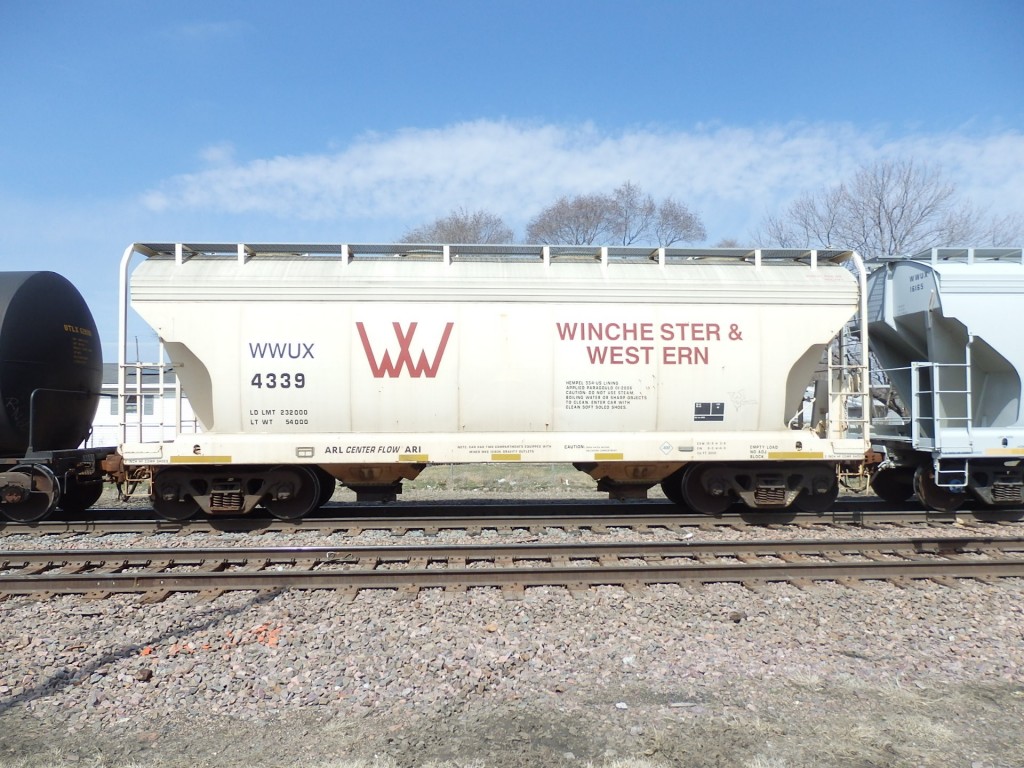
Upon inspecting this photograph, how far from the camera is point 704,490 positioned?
9141mm

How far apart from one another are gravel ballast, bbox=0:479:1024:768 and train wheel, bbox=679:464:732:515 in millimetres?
2816

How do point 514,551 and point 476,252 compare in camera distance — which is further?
point 476,252

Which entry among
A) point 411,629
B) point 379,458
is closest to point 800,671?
point 411,629

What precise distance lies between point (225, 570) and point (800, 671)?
5.39 metres

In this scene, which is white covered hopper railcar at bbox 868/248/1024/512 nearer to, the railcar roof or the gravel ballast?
the railcar roof

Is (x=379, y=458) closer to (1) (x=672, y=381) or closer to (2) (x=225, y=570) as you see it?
(2) (x=225, y=570)

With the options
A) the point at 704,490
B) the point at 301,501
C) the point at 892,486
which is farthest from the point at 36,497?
the point at 892,486

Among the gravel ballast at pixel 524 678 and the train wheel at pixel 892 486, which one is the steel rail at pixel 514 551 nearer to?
the gravel ballast at pixel 524 678

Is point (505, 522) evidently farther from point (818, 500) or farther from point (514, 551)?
point (818, 500)

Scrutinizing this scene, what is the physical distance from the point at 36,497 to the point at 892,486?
1239cm

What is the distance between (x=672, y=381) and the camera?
8539mm

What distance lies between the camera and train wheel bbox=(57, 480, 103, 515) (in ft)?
30.9

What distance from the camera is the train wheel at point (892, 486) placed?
408 inches

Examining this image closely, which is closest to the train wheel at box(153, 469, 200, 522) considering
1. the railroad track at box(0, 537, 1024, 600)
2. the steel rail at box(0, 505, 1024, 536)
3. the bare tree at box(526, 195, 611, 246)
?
the steel rail at box(0, 505, 1024, 536)
